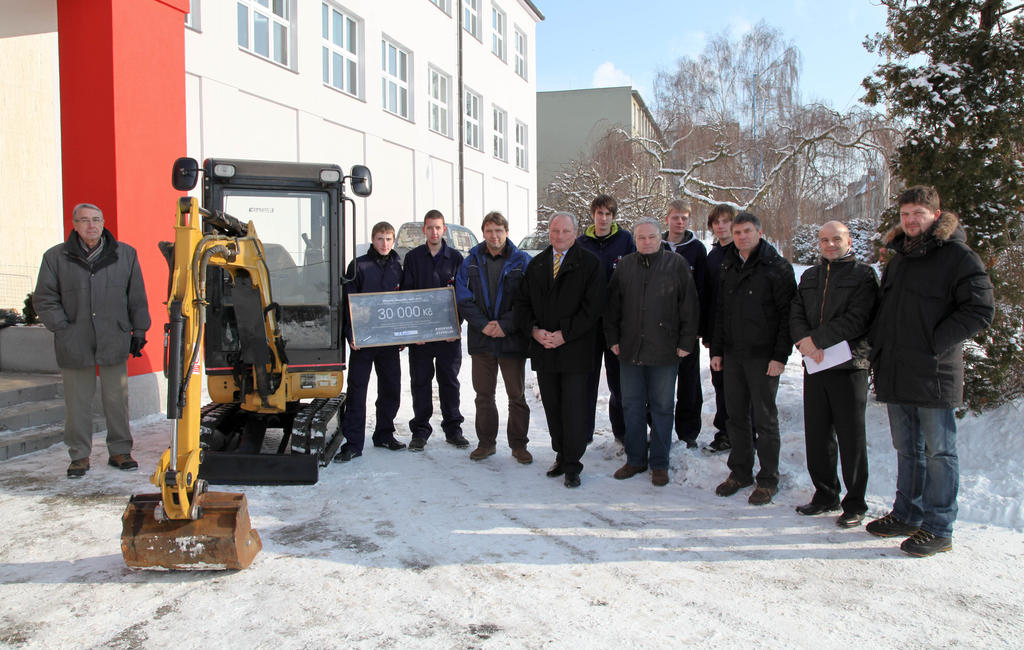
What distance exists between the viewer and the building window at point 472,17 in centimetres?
2373

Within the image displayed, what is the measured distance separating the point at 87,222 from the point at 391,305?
2532 millimetres

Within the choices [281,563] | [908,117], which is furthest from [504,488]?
[908,117]

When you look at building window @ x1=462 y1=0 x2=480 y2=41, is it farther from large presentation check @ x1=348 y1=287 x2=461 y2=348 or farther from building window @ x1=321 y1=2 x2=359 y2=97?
large presentation check @ x1=348 y1=287 x2=461 y2=348

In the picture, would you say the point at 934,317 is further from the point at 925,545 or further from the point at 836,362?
the point at 925,545

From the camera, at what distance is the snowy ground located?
3268 mm

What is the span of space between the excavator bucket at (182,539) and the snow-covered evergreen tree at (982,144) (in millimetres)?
5715

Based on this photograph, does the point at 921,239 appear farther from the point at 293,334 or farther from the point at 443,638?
the point at 293,334

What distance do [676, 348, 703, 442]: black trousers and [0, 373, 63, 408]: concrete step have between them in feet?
21.2

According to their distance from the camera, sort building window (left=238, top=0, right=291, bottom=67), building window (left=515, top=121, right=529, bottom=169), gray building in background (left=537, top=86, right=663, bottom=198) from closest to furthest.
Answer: building window (left=238, top=0, right=291, bottom=67) < building window (left=515, top=121, right=529, bottom=169) < gray building in background (left=537, top=86, right=663, bottom=198)

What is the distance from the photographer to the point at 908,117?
20.4ft

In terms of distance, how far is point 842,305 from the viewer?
4520 millimetres

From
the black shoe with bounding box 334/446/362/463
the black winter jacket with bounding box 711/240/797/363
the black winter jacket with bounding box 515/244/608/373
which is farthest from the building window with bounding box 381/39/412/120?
the black winter jacket with bounding box 711/240/797/363

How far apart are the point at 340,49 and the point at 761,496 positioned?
15108 millimetres

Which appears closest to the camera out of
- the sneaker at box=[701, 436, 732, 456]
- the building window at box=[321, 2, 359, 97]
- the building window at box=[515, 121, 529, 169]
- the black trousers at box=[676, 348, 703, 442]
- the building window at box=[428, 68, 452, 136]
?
the sneaker at box=[701, 436, 732, 456]
